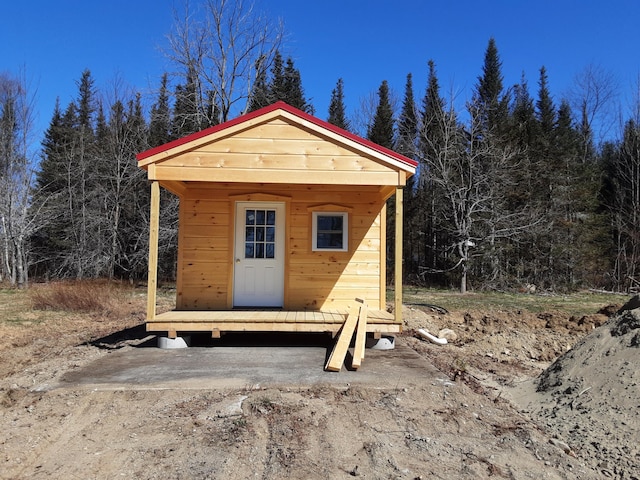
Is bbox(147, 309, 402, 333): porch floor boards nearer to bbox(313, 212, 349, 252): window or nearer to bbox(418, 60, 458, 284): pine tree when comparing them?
bbox(313, 212, 349, 252): window

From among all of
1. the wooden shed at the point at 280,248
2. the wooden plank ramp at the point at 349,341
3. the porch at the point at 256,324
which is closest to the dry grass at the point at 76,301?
the wooden shed at the point at 280,248

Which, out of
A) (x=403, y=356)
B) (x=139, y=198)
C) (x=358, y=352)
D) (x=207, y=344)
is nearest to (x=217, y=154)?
(x=207, y=344)

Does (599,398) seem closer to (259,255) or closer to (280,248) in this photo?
(280,248)

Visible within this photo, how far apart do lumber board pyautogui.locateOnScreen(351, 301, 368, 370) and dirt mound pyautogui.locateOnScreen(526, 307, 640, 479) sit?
6.36ft

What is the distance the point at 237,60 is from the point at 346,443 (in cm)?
1892

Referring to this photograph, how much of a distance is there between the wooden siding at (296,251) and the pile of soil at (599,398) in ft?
11.3

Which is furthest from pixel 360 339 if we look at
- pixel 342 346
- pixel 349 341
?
pixel 342 346

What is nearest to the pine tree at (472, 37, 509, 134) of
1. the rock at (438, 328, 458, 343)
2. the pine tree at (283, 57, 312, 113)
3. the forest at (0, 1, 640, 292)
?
the forest at (0, 1, 640, 292)

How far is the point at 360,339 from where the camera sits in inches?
236

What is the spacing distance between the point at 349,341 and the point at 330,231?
2.64 meters

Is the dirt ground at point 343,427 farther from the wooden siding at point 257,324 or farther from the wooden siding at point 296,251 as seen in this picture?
the wooden siding at point 296,251

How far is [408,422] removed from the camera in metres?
3.72

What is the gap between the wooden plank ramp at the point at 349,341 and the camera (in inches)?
209

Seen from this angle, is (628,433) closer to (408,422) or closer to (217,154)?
(408,422)
